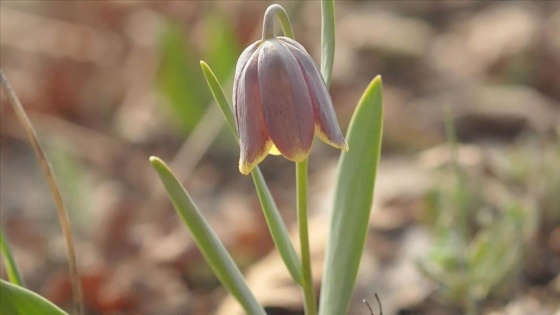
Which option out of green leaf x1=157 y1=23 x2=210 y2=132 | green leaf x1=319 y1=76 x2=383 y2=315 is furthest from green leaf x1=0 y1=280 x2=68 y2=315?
green leaf x1=157 y1=23 x2=210 y2=132

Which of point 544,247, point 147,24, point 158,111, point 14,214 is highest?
point 147,24

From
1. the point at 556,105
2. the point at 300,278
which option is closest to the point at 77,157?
the point at 556,105

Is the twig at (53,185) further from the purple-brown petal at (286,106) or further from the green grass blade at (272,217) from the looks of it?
the purple-brown petal at (286,106)

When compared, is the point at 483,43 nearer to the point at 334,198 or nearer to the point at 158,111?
the point at 158,111

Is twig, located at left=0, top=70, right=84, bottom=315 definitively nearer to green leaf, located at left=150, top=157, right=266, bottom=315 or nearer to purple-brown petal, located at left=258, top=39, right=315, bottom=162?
green leaf, located at left=150, top=157, right=266, bottom=315

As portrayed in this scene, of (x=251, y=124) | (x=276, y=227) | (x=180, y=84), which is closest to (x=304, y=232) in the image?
(x=276, y=227)

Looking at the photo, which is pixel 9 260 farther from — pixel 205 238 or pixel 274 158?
pixel 274 158
